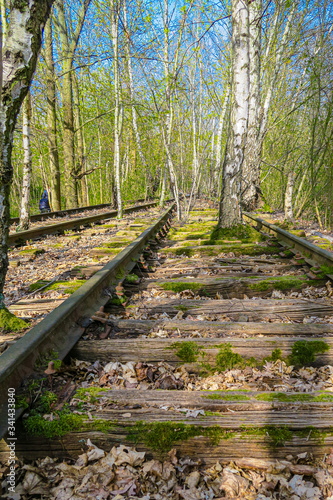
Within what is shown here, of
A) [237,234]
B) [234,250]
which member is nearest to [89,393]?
[234,250]

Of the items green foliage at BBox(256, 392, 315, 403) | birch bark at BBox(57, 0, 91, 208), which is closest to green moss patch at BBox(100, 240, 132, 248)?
green foliage at BBox(256, 392, 315, 403)

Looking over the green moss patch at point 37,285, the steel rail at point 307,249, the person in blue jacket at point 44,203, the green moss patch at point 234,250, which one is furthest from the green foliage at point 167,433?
the person in blue jacket at point 44,203

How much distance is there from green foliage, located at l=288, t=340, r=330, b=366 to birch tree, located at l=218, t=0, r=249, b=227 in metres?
4.07

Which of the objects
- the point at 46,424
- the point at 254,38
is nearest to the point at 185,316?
the point at 46,424

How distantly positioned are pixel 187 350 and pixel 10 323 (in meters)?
1.26

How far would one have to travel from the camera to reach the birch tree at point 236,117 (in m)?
5.44

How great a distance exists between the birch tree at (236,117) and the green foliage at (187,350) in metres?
4.18

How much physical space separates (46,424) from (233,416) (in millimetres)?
795

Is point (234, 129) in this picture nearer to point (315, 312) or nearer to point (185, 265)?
point (185, 265)

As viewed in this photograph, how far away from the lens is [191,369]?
6.08 ft

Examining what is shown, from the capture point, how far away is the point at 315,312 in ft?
8.02

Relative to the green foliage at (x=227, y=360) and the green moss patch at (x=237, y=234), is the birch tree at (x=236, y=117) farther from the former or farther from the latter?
the green foliage at (x=227, y=360)

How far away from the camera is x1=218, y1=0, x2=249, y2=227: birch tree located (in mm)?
5441

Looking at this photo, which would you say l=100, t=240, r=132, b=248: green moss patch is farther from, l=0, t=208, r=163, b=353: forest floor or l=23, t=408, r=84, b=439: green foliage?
l=23, t=408, r=84, b=439: green foliage
